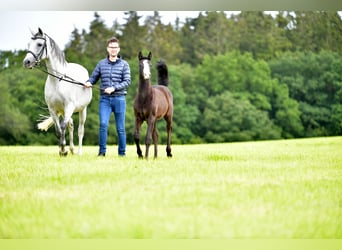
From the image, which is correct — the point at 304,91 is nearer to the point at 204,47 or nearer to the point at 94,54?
the point at 204,47

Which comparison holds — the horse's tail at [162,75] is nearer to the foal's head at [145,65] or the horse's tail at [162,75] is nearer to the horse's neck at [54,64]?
the foal's head at [145,65]

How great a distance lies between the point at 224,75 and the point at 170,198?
4.94m

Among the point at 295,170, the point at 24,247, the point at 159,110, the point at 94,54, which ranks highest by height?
the point at 94,54

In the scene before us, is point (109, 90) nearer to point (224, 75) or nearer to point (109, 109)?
point (109, 109)

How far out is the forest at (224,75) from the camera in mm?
7066

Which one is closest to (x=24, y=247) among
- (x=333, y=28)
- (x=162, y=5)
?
Result: (x=162, y=5)

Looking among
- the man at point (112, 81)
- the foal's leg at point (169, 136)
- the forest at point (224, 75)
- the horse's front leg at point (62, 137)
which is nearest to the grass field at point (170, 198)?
the horse's front leg at point (62, 137)

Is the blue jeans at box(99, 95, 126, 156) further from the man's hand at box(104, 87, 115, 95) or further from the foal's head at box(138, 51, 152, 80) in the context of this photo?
the foal's head at box(138, 51, 152, 80)

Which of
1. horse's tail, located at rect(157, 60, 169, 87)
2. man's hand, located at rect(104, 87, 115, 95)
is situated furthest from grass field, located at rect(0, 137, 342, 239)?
horse's tail, located at rect(157, 60, 169, 87)

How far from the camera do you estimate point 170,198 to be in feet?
15.3

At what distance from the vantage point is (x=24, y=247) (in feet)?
14.4

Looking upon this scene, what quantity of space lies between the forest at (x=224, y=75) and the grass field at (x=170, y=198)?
152cm

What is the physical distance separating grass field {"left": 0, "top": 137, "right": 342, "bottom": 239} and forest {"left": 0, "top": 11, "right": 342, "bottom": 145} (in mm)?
1521

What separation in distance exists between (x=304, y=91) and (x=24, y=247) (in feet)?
15.4
